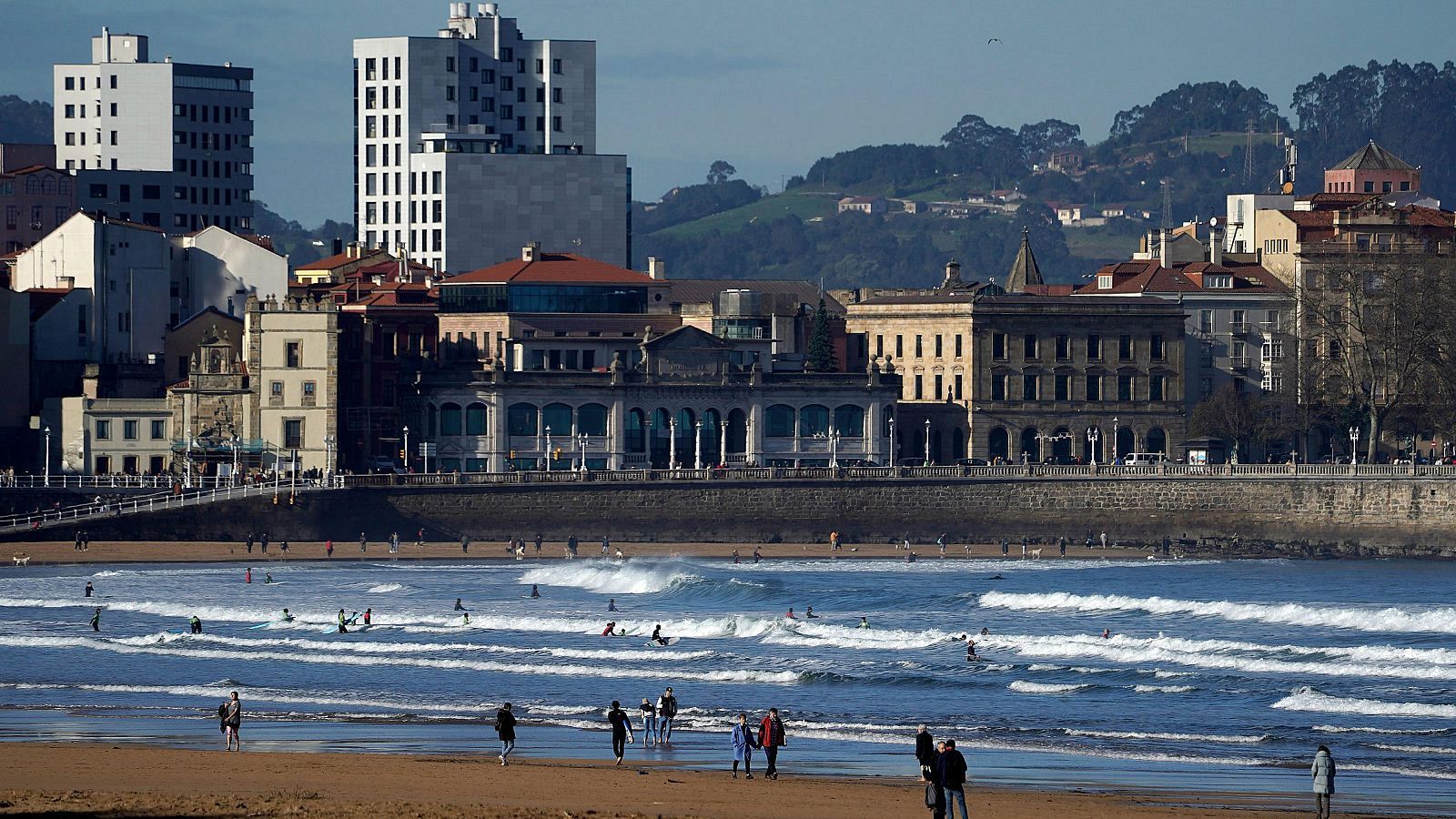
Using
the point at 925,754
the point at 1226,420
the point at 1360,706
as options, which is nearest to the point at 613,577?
the point at 1360,706

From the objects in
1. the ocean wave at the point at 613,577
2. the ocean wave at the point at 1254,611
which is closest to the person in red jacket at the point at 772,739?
the ocean wave at the point at 1254,611

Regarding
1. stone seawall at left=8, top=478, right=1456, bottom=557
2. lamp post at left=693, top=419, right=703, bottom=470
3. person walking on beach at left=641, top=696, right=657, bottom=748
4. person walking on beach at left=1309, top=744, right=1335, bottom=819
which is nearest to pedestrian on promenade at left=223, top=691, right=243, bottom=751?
person walking on beach at left=641, top=696, right=657, bottom=748

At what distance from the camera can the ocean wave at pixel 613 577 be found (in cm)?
8662

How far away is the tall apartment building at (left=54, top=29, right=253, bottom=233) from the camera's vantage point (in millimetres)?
177625

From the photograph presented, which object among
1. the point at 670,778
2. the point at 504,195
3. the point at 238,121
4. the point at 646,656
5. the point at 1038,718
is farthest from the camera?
the point at 238,121

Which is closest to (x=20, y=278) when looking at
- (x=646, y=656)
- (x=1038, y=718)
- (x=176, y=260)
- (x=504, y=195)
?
(x=176, y=260)

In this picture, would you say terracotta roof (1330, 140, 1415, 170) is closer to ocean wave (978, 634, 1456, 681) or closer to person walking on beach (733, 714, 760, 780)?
ocean wave (978, 634, 1456, 681)

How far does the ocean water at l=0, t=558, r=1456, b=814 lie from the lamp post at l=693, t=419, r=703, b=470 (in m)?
13.5

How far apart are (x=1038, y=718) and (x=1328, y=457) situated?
6783 cm

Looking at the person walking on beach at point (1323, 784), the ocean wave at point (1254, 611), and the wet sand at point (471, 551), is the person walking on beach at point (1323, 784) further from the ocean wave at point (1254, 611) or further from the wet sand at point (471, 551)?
the wet sand at point (471, 551)

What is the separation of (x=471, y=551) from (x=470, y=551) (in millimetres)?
68

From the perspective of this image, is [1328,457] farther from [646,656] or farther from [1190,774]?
[1190,774]

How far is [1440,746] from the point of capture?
50.5 metres

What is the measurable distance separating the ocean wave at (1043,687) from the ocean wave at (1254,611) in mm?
16555
